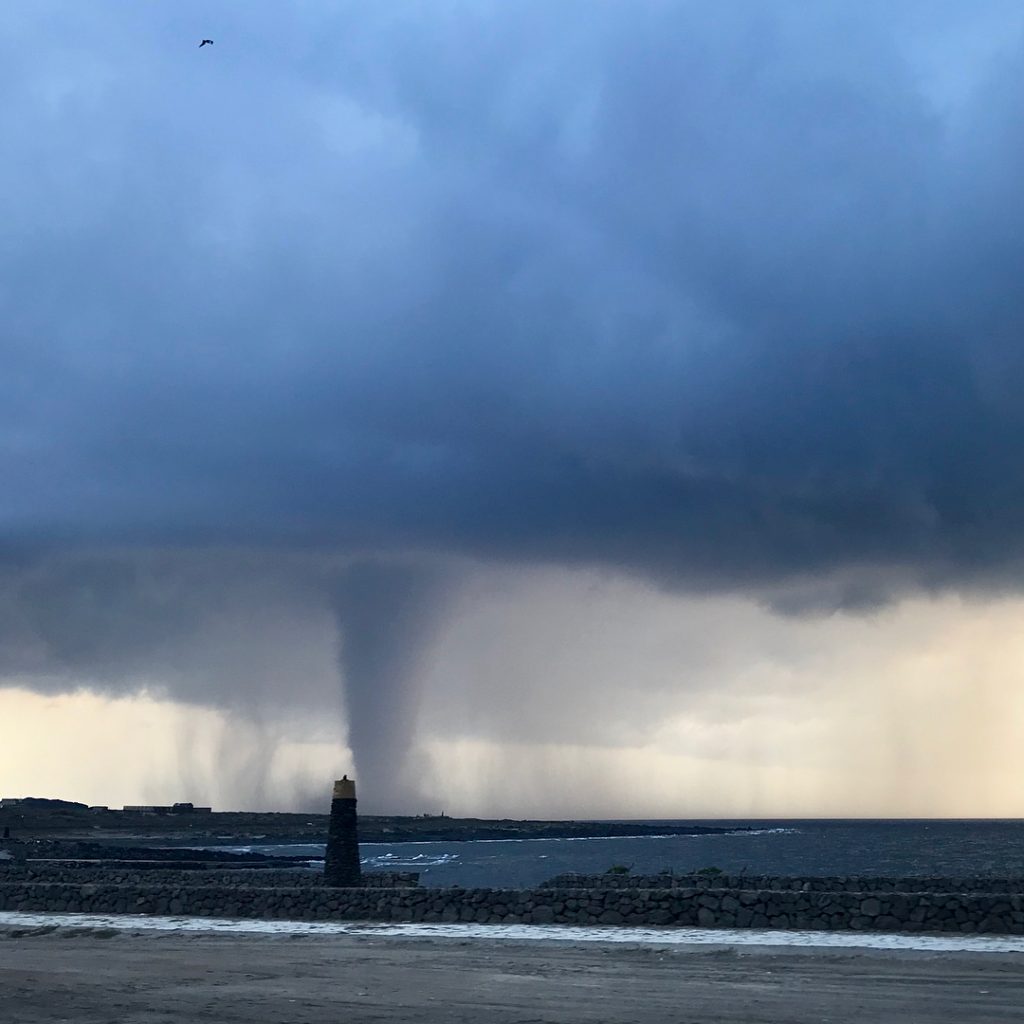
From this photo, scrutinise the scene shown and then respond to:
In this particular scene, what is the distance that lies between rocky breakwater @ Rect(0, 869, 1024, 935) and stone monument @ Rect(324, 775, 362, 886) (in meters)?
4.02

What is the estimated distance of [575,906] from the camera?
82.4ft

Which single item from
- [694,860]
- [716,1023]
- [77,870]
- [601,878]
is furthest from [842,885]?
[694,860]

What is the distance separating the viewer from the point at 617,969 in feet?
61.9

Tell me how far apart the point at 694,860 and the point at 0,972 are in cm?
9792

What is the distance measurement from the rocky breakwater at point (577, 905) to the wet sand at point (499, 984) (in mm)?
2826

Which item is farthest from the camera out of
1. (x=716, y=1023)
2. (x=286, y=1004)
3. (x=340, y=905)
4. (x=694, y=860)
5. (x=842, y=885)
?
(x=694, y=860)

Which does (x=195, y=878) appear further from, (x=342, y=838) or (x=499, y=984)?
(x=499, y=984)

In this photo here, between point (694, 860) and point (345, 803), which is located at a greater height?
point (345, 803)

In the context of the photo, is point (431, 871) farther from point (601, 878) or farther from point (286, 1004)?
point (286, 1004)

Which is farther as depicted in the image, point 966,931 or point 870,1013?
point 966,931

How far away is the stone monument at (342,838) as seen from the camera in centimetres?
3247

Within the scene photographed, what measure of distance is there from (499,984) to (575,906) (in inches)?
314

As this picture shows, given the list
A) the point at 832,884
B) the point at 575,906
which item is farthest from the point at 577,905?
the point at 832,884

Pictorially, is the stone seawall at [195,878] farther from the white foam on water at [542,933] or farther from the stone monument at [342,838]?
the white foam on water at [542,933]
